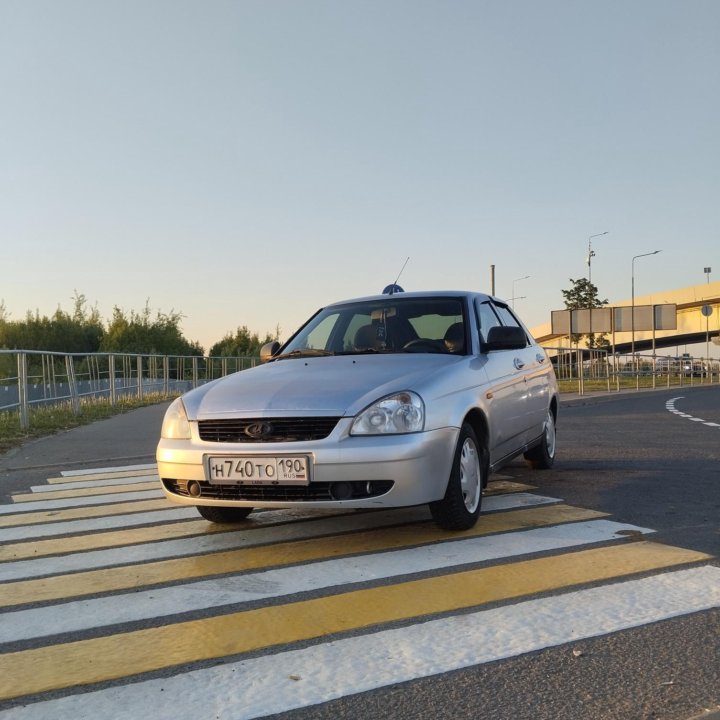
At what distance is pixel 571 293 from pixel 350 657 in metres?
63.3

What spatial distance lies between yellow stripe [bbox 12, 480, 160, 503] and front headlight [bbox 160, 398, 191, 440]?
2.12 m

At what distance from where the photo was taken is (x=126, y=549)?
485cm

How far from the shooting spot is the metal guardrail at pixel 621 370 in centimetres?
2733

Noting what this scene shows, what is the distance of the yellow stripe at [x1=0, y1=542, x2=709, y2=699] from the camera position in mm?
3000

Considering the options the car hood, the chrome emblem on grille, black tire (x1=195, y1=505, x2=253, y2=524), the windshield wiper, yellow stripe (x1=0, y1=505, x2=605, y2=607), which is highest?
the windshield wiper

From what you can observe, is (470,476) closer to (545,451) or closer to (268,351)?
(268,351)

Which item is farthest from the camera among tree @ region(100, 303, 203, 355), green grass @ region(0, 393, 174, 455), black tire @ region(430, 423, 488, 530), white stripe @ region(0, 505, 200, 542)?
tree @ region(100, 303, 203, 355)

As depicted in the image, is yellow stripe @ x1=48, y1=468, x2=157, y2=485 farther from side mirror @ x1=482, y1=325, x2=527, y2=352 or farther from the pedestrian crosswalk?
side mirror @ x1=482, y1=325, x2=527, y2=352

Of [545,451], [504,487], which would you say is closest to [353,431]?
[504,487]

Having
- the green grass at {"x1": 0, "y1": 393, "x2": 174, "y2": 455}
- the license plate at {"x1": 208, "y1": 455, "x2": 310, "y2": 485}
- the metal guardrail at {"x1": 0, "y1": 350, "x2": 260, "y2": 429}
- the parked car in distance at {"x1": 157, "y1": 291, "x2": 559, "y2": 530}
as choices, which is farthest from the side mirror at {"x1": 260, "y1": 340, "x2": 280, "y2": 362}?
the metal guardrail at {"x1": 0, "y1": 350, "x2": 260, "y2": 429}

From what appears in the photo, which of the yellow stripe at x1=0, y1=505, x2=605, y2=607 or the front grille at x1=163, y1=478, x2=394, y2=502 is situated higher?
the front grille at x1=163, y1=478, x2=394, y2=502

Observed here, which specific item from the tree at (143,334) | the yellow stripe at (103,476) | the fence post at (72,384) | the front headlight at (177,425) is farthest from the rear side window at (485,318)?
the tree at (143,334)

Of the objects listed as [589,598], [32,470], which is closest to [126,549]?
[589,598]

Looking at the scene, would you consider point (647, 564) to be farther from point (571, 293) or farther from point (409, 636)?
point (571, 293)
